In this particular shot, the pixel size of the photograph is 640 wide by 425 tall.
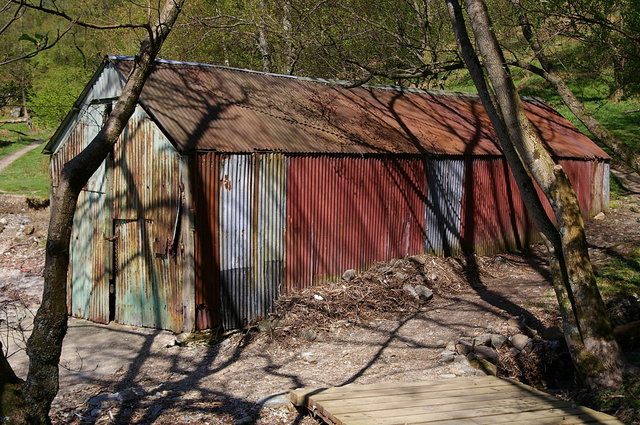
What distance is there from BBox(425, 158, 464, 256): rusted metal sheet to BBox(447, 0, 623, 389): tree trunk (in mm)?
6043

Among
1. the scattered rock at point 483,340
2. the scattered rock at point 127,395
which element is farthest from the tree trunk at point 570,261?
the scattered rock at point 127,395

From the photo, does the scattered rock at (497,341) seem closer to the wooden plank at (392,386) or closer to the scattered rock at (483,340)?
the scattered rock at (483,340)

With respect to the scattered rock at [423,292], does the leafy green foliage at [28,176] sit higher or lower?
higher

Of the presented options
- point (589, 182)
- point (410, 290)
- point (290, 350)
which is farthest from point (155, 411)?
point (589, 182)

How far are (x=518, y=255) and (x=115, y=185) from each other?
9.95 m

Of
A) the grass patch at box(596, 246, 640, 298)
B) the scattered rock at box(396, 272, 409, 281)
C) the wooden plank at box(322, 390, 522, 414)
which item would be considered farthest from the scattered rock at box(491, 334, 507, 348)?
the scattered rock at box(396, 272, 409, 281)

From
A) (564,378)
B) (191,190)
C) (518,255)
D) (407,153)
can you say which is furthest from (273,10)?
(564,378)

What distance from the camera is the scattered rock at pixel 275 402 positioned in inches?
278

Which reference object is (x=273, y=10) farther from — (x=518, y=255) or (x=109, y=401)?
(x=109, y=401)

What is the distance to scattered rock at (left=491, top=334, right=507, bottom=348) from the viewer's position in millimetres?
8648

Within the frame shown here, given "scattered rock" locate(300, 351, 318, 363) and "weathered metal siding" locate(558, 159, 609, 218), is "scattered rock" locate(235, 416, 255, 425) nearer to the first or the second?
"scattered rock" locate(300, 351, 318, 363)

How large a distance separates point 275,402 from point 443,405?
201cm

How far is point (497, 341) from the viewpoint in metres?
8.67

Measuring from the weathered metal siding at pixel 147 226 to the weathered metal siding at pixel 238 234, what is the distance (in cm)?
40
